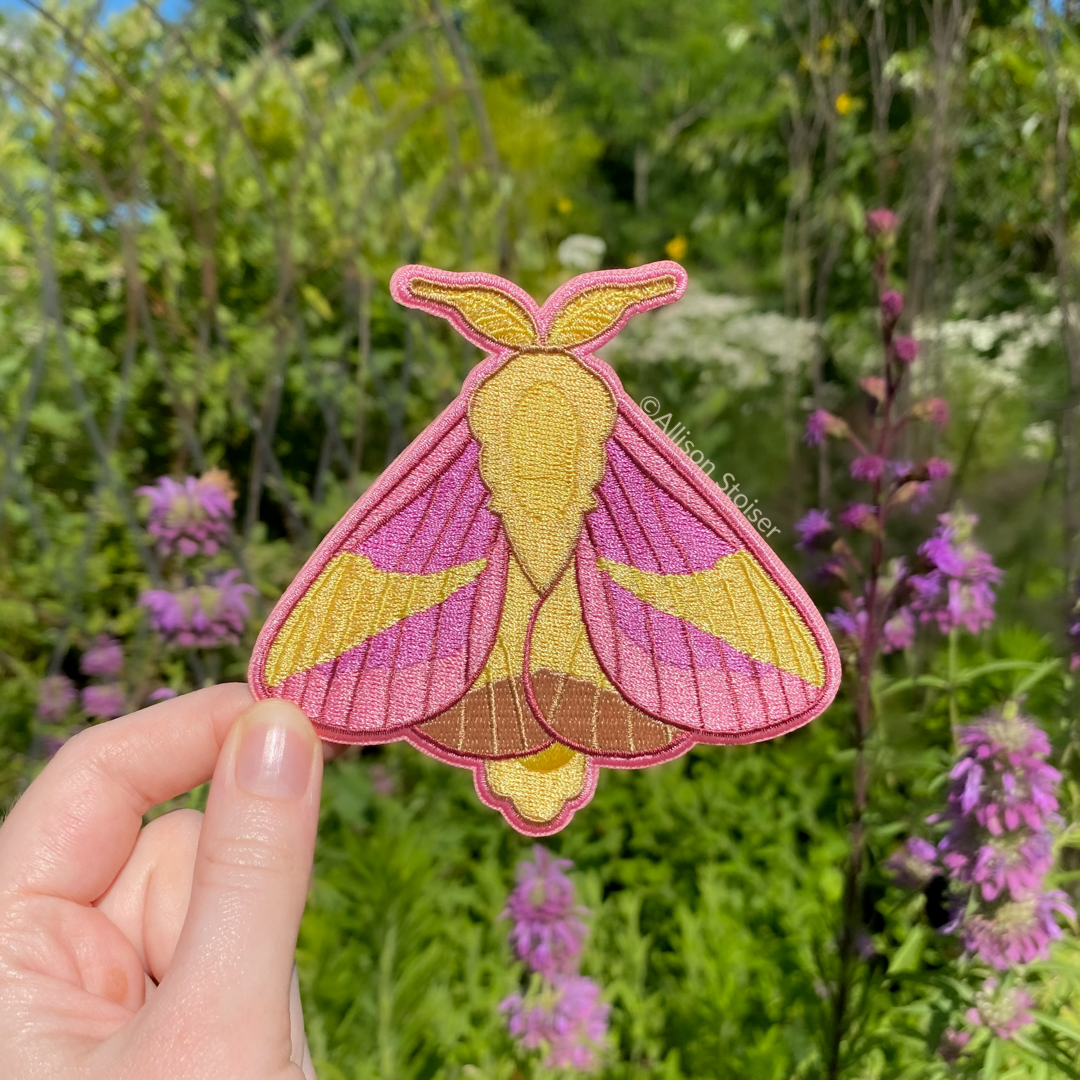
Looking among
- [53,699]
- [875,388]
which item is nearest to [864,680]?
[875,388]

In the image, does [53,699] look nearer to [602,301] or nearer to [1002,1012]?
[602,301]

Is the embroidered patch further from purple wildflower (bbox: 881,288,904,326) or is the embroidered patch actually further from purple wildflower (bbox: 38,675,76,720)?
purple wildflower (bbox: 38,675,76,720)

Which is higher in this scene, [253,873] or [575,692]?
[575,692]

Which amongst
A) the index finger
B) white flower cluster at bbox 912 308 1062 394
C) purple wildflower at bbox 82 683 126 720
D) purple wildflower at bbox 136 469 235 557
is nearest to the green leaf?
the index finger

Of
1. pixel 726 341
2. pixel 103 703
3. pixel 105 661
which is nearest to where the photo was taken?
pixel 103 703

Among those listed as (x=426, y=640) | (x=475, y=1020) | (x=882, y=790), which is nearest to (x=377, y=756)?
(x=475, y=1020)

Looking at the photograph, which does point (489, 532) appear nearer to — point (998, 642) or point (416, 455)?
point (416, 455)

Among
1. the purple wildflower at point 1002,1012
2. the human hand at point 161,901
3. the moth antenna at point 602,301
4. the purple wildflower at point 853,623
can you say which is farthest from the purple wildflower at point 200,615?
the purple wildflower at point 1002,1012
